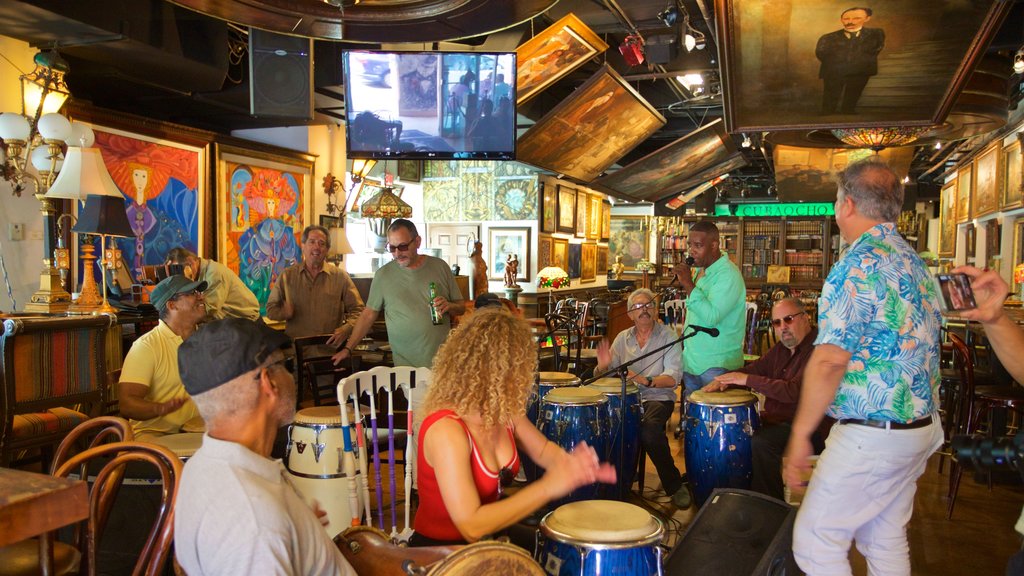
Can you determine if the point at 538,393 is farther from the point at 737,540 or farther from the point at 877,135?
the point at 877,135

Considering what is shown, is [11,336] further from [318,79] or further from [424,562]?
[318,79]

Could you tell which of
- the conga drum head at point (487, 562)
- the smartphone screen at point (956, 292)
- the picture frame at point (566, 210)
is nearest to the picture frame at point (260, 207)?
the picture frame at point (566, 210)

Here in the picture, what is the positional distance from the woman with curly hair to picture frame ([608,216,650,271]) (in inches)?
717

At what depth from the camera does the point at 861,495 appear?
7.41ft

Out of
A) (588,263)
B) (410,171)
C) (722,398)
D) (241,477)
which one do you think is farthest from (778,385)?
(588,263)

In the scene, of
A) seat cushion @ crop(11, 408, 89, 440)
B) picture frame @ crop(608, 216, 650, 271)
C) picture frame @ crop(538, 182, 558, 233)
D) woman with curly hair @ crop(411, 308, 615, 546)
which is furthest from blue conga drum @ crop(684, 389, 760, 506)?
picture frame @ crop(608, 216, 650, 271)

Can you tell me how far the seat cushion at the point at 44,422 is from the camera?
3682 millimetres

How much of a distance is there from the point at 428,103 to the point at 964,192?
32.8ft

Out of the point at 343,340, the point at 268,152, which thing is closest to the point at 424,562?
the point at 343,340

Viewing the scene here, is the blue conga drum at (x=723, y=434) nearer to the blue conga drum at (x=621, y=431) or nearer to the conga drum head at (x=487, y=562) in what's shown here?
the blue conga drum at (x=621, y=431)

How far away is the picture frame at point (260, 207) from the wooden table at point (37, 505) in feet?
20.2

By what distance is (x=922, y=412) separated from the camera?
2246 millimetres

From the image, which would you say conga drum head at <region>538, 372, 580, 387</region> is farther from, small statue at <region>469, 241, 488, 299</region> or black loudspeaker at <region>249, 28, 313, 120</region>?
small statue at <region>469, 241, 488, 299</region>

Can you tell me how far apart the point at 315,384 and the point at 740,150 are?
10.8m
